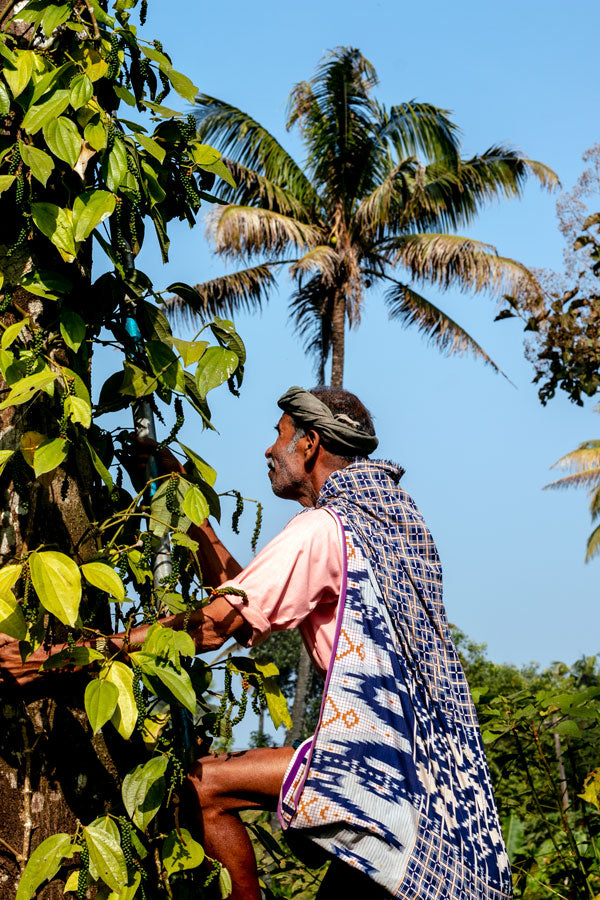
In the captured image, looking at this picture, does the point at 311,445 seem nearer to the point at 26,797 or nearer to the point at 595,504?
the point at 26,797

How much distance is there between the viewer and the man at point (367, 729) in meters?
1.89

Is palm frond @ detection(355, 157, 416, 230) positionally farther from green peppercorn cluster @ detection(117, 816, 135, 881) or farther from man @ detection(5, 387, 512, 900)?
green peppercorn cluster @ detection(117, 816, 135, 881)

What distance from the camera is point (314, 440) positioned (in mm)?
2387

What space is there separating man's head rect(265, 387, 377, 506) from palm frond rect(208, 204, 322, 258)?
12.3 meters

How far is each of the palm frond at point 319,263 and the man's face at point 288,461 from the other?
1209 cm

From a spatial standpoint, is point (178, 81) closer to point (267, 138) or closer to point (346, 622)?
point (346, 622)

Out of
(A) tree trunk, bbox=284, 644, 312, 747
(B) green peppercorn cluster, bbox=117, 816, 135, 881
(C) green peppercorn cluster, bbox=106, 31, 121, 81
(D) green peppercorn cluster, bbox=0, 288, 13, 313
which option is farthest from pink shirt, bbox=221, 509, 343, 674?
(A) tree trunk, bbox=284, 644, 312, 747

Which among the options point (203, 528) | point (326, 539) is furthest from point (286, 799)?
point (203, 528)

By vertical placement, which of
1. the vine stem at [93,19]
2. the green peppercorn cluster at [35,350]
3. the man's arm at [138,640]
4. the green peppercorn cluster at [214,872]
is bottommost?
the green peppercorn cluster at [214,872]

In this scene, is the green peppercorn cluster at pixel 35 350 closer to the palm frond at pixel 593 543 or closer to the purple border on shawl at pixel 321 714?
the purple border on shawl at pixel 321 714

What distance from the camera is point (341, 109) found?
1477 centimetres

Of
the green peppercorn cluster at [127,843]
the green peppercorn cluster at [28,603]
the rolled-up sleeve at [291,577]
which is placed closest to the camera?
the green peppercorn cluster at [28,603]

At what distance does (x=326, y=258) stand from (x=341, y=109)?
235 cm

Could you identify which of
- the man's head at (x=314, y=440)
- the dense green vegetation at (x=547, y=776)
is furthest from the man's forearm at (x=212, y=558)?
the dense green vegetation at (x=547, y=776)
